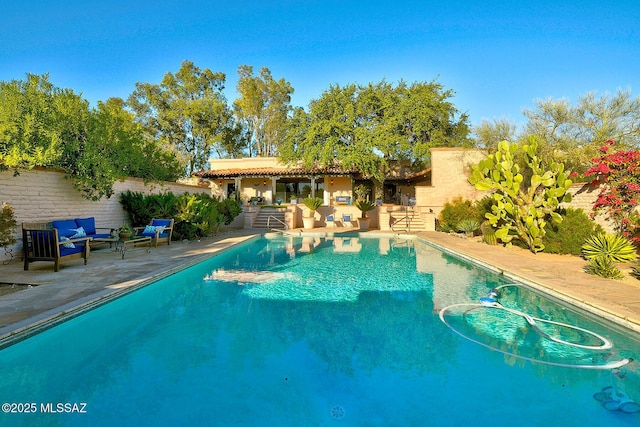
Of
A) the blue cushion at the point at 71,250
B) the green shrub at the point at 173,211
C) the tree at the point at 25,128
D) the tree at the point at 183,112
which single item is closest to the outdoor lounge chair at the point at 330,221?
the green shrub at the point at 173,211

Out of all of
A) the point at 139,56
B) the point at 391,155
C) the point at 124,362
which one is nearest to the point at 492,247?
the point at 124,362

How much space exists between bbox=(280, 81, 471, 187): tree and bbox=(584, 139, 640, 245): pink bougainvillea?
14785 mm

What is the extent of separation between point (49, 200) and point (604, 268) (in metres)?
14.7

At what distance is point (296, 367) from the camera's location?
13.1 ft

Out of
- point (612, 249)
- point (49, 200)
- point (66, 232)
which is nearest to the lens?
point (612, 249)

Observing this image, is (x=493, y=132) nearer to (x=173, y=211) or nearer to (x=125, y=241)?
(x=173, y=211)

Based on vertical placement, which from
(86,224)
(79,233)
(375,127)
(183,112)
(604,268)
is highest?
(183,112)

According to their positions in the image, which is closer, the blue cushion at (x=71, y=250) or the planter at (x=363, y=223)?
the blue cushion at (x=71, y=250)

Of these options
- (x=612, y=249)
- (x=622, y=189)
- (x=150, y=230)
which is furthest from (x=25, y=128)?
(x=622, y=189)

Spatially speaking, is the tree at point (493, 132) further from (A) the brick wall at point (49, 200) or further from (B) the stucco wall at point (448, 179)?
(A) the brick wall at point (49, 200)

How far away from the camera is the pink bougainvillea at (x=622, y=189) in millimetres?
8469

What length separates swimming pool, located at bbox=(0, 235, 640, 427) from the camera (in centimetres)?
313

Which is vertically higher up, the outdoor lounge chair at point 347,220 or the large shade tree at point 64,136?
the large shade tree at point 64,136

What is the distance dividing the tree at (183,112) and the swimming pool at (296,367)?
105 feet
